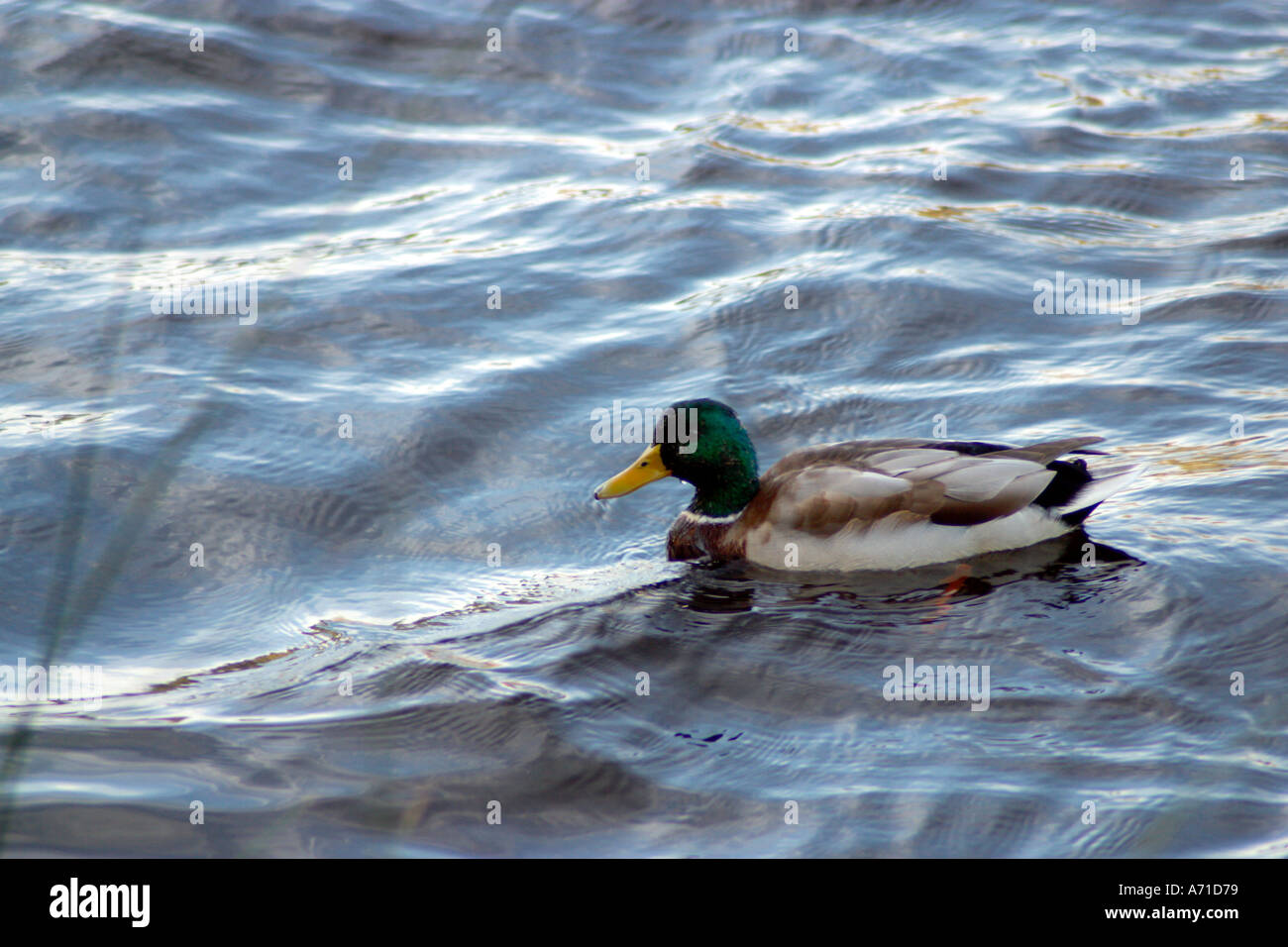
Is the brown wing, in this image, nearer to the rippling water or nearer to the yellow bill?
the rippling water

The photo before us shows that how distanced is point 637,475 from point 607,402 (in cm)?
139

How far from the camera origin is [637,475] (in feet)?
22.5

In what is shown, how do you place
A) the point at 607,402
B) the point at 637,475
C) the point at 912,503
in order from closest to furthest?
the point at 912,503 < the point at 637,475 < the point at 607,402

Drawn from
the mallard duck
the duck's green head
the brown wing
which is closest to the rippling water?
the mallard duck

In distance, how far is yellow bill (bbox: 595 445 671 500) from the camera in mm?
6824

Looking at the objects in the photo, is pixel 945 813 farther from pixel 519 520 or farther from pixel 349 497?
pixel 349 497

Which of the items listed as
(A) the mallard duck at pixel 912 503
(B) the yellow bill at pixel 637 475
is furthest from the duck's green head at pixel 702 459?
(A) the mallard duck at pixel 912 503

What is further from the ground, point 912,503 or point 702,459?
point 702,459

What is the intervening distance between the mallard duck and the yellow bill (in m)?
0.02

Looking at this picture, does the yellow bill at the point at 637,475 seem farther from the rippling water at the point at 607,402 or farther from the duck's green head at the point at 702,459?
the rippling water at the point at 607,402

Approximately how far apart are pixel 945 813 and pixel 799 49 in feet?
33.0

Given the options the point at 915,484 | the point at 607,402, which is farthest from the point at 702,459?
the point at 607,402

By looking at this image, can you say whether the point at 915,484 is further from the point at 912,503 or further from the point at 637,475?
the point at 637,475

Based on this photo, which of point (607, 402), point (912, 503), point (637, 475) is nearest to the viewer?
point (912, 503)
